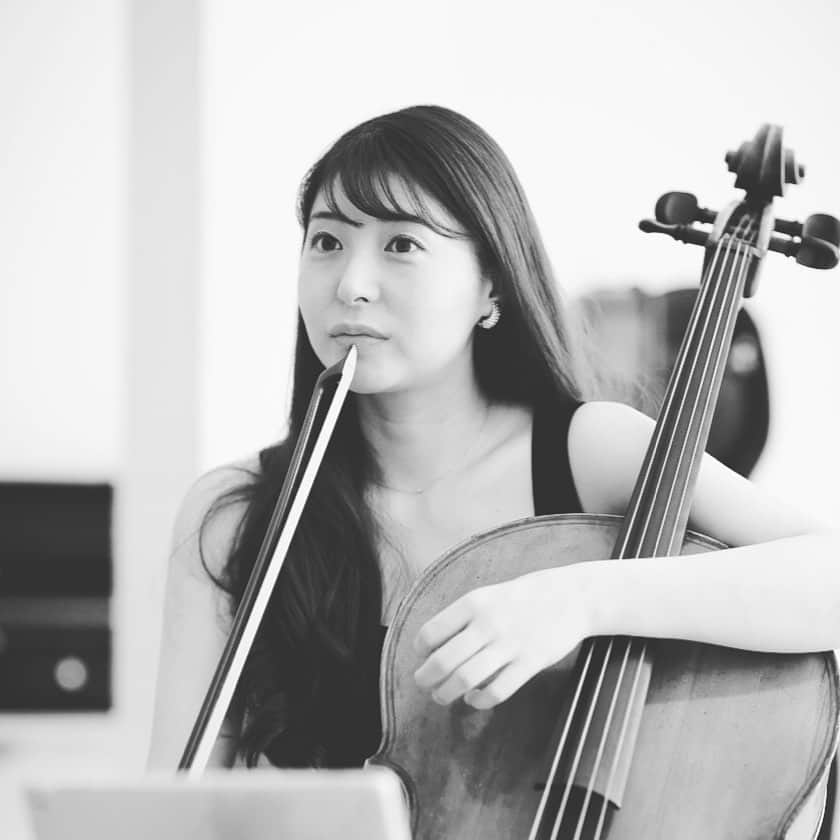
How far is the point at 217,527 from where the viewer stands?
100 centimetres

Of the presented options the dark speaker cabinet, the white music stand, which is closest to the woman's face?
the white music stand

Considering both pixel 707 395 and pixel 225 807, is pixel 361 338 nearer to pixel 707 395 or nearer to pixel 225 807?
pixel 707 395

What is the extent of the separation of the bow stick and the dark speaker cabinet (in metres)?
2.45

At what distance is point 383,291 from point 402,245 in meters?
0.04

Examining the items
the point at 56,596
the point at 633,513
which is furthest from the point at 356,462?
the point at 56,596

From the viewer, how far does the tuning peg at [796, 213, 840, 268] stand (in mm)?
881

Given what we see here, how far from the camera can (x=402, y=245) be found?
891mm

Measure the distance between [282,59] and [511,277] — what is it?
4.00ft

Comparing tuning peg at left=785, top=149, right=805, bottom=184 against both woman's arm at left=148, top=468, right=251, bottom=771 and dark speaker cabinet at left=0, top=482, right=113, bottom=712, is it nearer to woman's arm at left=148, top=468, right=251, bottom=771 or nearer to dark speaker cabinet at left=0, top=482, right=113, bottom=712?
woman's arm at left=148, top=468, right=251, bottom=771

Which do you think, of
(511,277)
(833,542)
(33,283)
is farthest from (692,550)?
(33,283)

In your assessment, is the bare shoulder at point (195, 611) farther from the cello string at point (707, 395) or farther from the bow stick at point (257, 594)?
the cello string at point (707, 395)

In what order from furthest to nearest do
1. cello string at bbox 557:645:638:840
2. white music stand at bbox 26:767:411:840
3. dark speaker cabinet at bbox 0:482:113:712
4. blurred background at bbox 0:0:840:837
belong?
1. dark speaker cabinet at bbox 0:482:113:712
2. blurred background at bbox 0:0:840:837
3. cello string at bbox 557:645:638:840
4. white music stand at bbox 26:767:411:840

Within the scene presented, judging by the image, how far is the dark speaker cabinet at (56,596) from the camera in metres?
3.17

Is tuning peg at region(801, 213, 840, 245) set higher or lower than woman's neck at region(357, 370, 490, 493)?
higher
